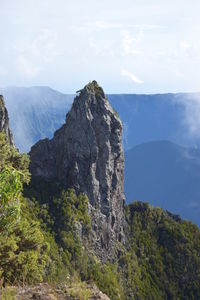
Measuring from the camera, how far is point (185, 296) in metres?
140

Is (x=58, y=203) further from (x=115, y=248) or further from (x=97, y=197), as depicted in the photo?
(x=115, y=248)

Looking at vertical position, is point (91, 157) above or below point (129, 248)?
above

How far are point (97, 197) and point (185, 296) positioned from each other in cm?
4938

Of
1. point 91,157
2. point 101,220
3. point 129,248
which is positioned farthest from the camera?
A: point 129,248

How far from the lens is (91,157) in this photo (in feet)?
450

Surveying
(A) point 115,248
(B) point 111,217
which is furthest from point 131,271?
(B) point 111,217

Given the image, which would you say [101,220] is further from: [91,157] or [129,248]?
[91,157]

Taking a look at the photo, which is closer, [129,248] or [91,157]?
[91,157]

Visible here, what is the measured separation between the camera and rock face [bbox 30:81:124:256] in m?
136

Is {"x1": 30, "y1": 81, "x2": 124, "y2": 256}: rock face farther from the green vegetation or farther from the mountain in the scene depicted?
the green vegetation

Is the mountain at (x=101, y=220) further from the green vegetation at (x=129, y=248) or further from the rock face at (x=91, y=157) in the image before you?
the green vegetation at (x=129, y=248)

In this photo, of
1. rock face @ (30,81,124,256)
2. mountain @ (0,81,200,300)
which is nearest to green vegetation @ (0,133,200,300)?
mountain @ (0,81,200,300)

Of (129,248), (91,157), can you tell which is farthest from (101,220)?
(91,157)

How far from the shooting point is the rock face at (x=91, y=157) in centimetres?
13650
